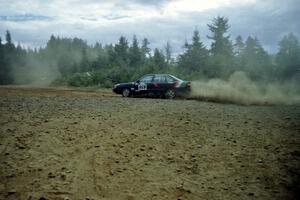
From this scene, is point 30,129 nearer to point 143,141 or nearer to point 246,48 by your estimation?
point 143,141

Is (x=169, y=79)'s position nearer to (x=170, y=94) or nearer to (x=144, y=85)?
(x=170, y=94)

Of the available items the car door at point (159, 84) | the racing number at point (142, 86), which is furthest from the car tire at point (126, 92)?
the car door at point (159, 84)

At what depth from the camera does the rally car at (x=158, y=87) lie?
17.6 m

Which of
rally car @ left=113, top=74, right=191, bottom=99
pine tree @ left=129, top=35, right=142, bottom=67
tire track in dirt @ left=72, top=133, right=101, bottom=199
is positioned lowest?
tire track in dirt @ left=72, top=133, right=101, bottom=199

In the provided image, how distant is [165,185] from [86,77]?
115 feet

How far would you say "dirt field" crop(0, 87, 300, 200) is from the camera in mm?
5547

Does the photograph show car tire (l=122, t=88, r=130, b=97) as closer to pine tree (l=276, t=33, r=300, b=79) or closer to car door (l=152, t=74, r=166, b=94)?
car door (l=152, t=74, r=166, b=94)

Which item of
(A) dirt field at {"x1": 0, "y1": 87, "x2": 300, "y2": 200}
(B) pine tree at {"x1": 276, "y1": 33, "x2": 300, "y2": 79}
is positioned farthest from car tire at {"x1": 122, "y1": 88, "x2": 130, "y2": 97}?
(B) pine tree at {"x1": 276, "y1": 33, "x2": 300, "y2": 79}

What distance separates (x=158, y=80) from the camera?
59.3 feet

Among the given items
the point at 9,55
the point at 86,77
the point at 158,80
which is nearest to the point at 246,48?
the point at 86,77

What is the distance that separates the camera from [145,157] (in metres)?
6.68

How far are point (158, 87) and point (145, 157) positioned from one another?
1145 cm

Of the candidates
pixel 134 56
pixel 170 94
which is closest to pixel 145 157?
pixel 170 94

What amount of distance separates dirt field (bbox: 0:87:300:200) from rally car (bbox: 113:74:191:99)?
796 centimetres
